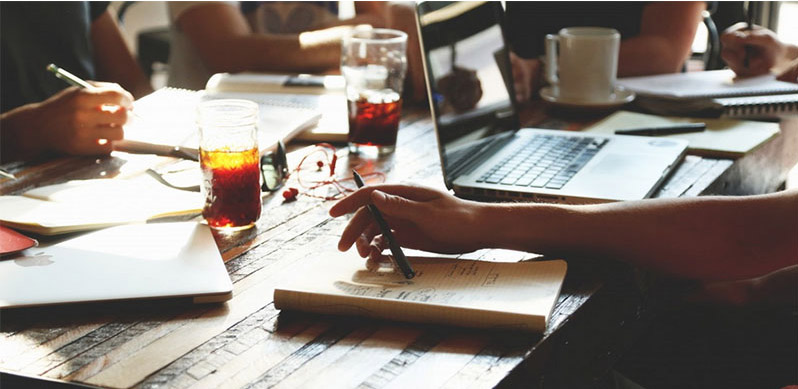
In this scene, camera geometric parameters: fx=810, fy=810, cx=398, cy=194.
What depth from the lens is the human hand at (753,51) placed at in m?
1.89

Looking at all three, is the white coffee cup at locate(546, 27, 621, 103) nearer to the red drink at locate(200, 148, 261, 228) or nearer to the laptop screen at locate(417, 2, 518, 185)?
the laptop screen at locate(417, 2, 518, 185)

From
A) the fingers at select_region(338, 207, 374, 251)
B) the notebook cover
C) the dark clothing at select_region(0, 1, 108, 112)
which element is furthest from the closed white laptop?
the dark clothing at select_region(0, 1, 108, 112)

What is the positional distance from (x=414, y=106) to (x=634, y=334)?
0.95 meters

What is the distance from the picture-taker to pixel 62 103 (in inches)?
57.3

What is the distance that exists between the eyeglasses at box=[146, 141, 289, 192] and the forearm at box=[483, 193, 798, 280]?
41 cm

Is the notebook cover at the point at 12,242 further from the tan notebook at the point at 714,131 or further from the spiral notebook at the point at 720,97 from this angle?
the spiral notebook at the point at 720,97

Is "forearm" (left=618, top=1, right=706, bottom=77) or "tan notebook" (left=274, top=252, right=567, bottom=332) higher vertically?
"forearm" (left=618, top=1, right=706, bottom=77)

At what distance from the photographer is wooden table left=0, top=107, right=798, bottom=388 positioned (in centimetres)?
72

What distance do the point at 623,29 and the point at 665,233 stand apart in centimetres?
145

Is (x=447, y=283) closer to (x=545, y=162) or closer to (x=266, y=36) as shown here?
(x=545, y=162)

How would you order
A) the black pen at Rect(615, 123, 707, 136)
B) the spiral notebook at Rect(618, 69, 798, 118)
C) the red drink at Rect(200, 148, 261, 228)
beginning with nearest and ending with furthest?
the red drink at Rect(200, 148, 261, 228) < the black pen at Rect(615, 123, 707, 136) < the spiral notebook at Rect(618, 69, 798, 118)

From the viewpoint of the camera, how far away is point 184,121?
1.55 m

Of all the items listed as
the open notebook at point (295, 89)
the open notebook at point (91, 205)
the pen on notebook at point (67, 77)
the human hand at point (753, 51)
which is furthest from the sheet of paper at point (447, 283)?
the human hand at point (753, 51)

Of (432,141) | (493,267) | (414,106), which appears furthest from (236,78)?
(493,267)
